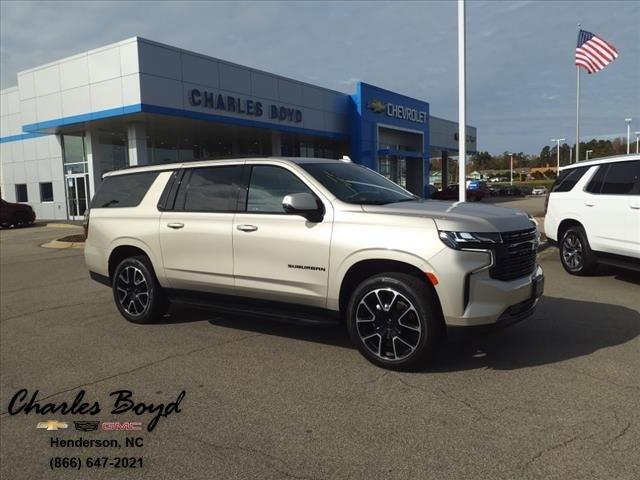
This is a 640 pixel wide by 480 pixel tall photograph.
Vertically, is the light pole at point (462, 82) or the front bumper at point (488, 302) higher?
the light pole at point (462, 82)

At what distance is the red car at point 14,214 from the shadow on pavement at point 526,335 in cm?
2198

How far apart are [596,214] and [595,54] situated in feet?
42.5

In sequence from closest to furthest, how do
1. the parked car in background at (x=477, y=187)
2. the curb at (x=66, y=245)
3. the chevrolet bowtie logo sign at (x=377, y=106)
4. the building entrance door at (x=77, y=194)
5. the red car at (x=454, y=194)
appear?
the curb at (x=66, y=245), the building entrance door at (x=77, y=194), the chevrolet bowtie logo sign at (x=377, y=106), the red car at (x=454, y=194), the parked car in background at (x=477, y=187)

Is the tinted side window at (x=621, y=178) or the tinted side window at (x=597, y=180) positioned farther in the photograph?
the tinted side window at (x=597, y=180)

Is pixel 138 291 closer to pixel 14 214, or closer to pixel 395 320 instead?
pixel 395 320

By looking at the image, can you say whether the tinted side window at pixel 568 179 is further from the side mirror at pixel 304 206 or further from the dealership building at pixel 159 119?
the dealership building at pixel 159 119

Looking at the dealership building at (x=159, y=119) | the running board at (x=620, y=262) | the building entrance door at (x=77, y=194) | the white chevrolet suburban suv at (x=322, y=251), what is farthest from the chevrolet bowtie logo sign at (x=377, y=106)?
the white chevrolet suburban suv at (x=322, y=251)

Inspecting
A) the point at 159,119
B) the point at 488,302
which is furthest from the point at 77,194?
the point at 488,302

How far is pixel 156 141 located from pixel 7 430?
85.9 feet

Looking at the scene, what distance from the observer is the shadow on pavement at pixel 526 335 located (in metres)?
4.64

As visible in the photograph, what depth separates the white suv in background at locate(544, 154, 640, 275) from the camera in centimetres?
757

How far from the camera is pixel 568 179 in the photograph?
29.6 feet

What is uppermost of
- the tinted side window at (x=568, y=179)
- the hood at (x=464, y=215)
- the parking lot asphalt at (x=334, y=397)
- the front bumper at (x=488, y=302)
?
the tinted side window at (x=568, y=179)

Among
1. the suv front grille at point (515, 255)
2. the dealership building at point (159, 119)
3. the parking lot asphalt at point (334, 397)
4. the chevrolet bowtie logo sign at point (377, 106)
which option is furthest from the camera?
the chevrolet bowtie logo sign at point (377, 106)
